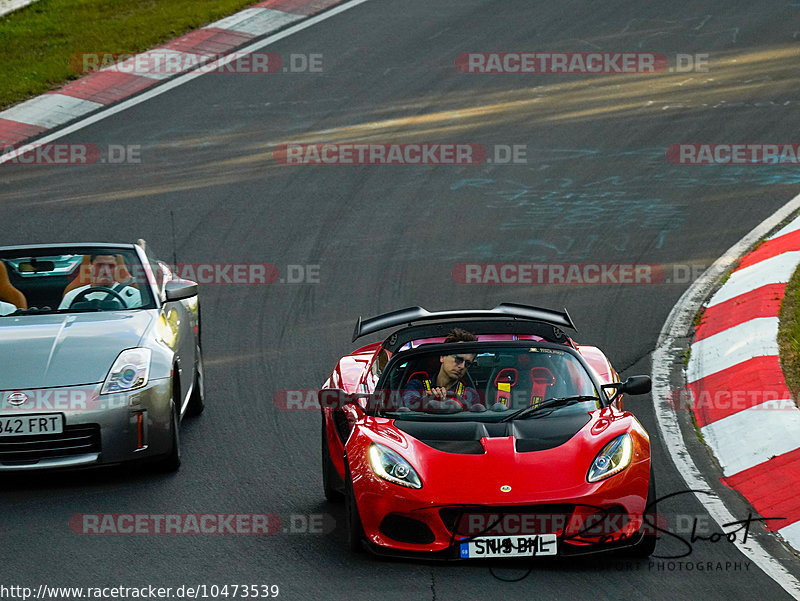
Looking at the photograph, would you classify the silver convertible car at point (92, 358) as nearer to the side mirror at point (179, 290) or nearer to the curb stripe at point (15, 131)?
the side mirror at point (179, 290)

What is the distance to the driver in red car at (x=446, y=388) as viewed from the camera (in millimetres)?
7109

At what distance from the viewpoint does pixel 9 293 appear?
8938mm

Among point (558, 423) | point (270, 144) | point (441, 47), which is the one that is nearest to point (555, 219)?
point (270, 144)

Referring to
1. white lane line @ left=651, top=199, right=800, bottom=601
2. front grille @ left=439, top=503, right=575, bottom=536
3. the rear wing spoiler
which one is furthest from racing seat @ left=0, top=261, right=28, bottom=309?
white lane line @ left=651, top=199, right=800, bottom=601

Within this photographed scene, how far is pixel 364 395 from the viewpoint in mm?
7219

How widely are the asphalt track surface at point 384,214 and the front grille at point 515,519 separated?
0.91 ft

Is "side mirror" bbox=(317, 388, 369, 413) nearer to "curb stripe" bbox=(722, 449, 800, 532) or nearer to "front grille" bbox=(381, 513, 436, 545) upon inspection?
"front grille" bbox=(381, 513, 436, 545)

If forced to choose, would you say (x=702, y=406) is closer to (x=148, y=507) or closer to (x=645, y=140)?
(x=148, y=507)

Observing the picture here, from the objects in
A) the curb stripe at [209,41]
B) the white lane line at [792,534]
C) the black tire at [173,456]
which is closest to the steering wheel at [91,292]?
the black tire at [173,456]

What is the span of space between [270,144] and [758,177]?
6.58 metres

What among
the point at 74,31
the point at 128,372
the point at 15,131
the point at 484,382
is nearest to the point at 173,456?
the point at 128,372

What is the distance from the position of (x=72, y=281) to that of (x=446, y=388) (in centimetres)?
352

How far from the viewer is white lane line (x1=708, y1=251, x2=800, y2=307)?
1132cm

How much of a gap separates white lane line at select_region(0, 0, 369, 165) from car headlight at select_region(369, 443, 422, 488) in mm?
10986
